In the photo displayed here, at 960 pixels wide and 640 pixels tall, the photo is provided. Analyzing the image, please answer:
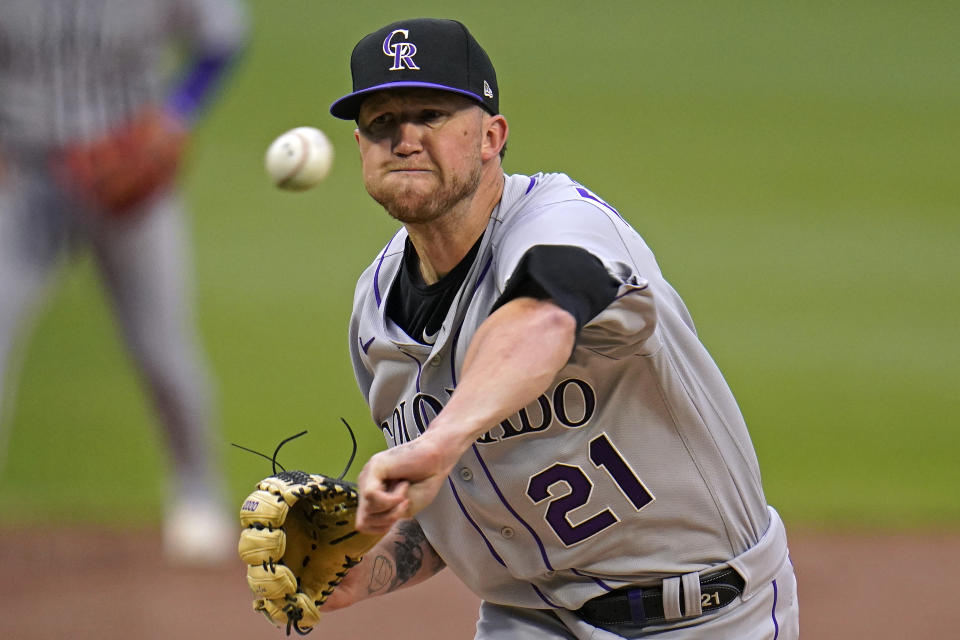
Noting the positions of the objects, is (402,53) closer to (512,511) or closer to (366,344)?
(366,344)

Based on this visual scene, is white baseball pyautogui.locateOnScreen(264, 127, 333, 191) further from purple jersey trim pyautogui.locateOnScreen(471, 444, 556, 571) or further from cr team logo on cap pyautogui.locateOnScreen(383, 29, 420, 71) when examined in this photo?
purple jersey trim pyautogui.locateOnScreen(471, 444, 556, 571)

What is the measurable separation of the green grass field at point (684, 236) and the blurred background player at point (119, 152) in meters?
1.09

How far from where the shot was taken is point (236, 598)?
16.8 feet

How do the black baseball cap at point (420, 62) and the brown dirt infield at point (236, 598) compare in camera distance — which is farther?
the brown dirt infield at point (236, 598)

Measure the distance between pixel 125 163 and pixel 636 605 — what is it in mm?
3742

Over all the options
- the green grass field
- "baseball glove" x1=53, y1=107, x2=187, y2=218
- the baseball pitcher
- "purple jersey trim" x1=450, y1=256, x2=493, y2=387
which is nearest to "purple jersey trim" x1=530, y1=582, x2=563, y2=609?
the baseball pitcher

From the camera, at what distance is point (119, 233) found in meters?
5.04

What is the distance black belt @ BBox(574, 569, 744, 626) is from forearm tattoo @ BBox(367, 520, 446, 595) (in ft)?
1.37

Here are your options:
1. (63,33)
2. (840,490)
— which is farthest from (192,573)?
(840,490)

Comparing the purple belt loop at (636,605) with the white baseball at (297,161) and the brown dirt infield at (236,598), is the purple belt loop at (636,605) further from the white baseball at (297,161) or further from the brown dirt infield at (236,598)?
the brown dirt infield at (236,598)

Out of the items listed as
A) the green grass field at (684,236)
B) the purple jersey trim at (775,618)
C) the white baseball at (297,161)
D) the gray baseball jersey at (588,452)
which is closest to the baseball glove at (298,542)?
the gray baseball jersey at (588,452)

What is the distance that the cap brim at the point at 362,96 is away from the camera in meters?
1.96

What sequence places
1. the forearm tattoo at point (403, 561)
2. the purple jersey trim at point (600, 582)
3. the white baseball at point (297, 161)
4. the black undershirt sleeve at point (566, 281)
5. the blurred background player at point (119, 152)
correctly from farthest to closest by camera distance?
the blurred background player at point (119, 152) → the white baseball at point (297, 161) → the forearm tattoo at point (403, 561) → the purple jersey trim at point (600, 582) → the black undershirt sleeve at point (566, 281)

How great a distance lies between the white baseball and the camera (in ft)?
9.15
